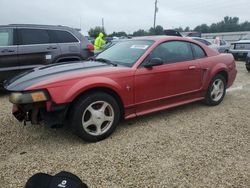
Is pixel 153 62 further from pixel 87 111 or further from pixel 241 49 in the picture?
pixel 241 49

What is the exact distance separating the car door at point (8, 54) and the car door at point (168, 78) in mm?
3616

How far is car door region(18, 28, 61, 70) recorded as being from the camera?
602cm

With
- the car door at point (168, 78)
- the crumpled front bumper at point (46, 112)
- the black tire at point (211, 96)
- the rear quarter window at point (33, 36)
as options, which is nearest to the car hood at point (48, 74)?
the crumpled front bumper at point (46, 112)

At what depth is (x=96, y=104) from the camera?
348cm

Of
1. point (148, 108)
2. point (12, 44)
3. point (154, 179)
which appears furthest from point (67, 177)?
point (12, 44)

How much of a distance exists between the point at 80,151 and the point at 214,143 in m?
1.84

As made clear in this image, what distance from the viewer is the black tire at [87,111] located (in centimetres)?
324

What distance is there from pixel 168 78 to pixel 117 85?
1029 mm

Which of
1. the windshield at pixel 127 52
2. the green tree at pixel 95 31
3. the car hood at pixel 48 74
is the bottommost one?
the car hood at pixel 48 74

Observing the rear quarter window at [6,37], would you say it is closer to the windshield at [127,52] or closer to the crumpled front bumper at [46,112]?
the windshield at [127,52]

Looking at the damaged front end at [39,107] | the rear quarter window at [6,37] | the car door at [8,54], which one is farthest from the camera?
the rear quarter window at [6,37]

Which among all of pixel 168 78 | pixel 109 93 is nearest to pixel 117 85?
pixel 109 93

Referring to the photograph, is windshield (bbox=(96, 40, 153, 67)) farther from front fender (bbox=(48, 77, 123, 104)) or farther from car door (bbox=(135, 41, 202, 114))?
front fender (bbox=(48, 77, 123, 104))

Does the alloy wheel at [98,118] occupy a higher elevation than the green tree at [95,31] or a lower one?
lower
